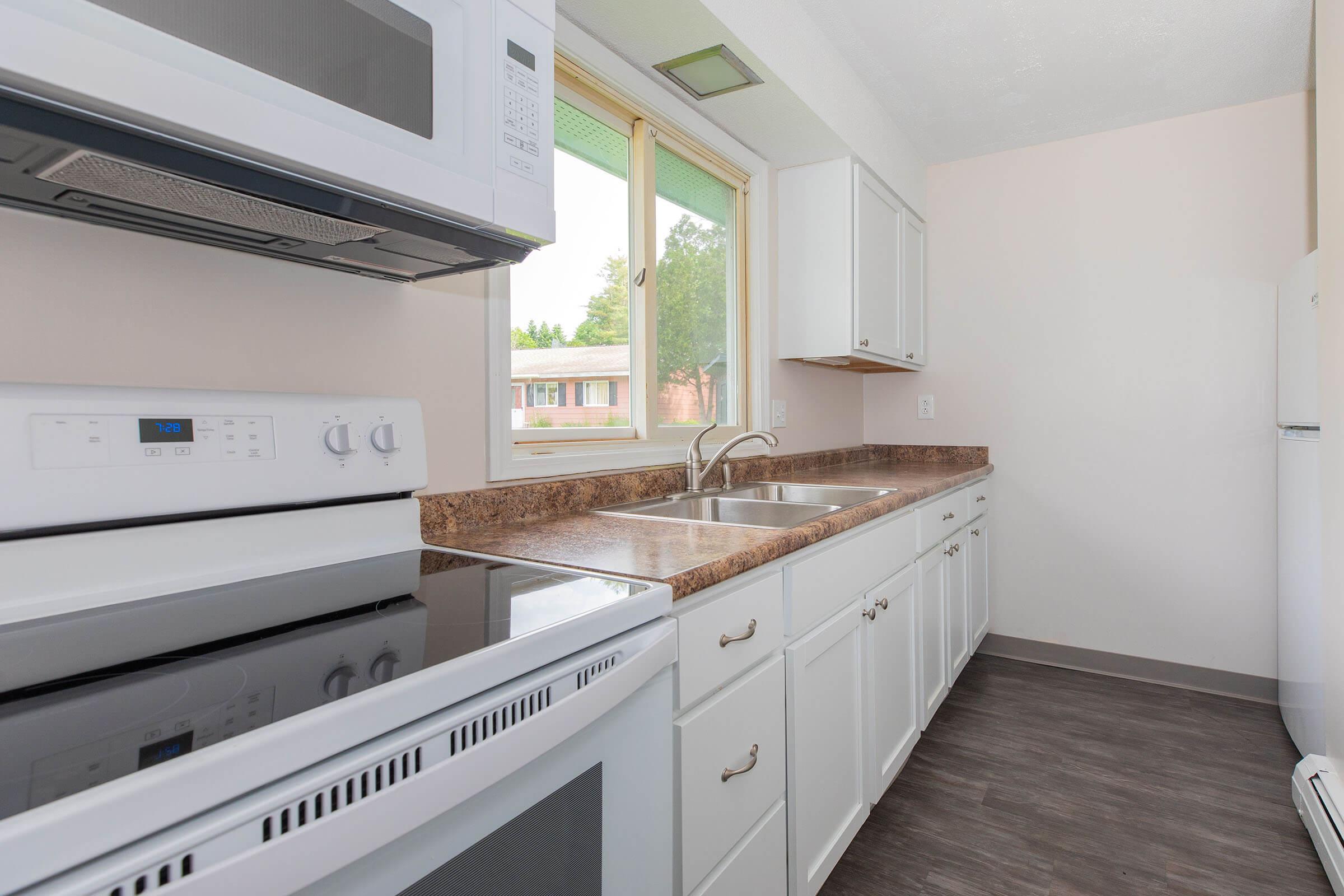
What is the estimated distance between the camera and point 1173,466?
2.86 meters

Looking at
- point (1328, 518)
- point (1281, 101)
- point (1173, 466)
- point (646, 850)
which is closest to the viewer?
point (646, 850)

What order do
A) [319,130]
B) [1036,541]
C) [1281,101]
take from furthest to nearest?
[1036,541]
[1281,101]
[319,130]

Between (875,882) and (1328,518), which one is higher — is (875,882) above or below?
below

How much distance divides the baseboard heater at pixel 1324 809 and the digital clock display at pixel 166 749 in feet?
7.30

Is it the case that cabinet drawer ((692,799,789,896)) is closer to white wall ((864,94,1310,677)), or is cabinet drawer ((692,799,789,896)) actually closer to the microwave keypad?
the microwave keypad

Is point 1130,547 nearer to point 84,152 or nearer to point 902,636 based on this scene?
point 902,636

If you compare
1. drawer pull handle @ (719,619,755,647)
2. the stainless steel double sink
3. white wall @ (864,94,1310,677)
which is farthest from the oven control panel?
white wall @ (864,94,1310,677)

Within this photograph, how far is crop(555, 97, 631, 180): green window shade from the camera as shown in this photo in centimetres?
179

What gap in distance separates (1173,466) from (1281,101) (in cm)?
145

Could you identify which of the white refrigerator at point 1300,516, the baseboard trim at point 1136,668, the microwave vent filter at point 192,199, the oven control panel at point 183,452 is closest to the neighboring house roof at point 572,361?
the oven control panel at point 183,452

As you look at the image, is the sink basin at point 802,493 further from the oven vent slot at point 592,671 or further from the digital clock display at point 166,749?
the digital clock display at point 166,749

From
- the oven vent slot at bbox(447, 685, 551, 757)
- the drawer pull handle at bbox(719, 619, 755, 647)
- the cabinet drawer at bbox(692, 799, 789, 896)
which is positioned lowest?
the cabinet drawer at bbox(692, 799, 789, 896)

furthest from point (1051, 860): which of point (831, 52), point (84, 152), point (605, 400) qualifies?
point (831, 52)

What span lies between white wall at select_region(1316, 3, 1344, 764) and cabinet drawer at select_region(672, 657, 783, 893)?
1499mm
